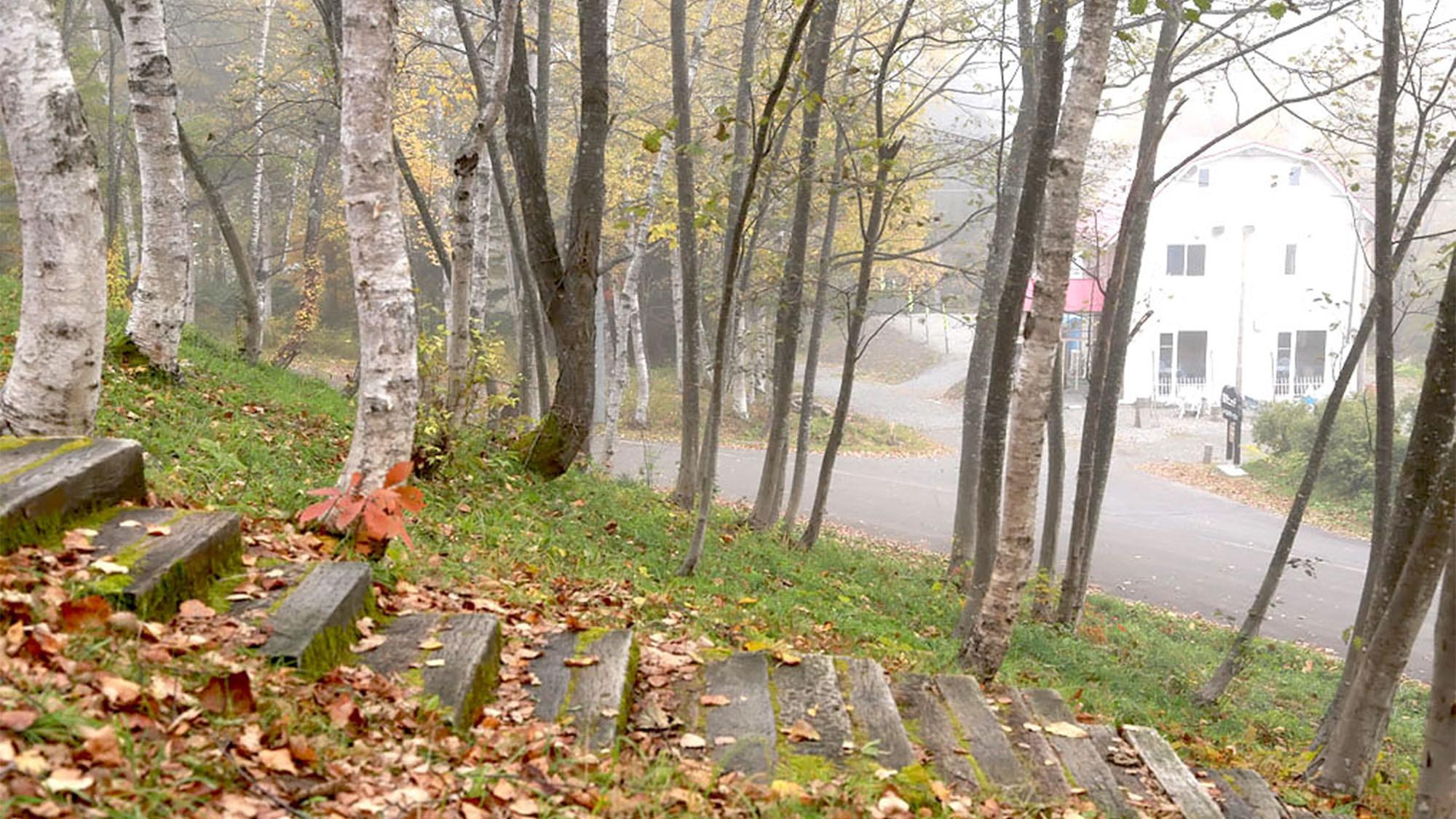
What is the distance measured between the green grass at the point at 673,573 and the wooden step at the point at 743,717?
0.50 m

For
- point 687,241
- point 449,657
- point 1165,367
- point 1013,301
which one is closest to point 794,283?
point 687,241

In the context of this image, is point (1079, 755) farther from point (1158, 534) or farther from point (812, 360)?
point (1158, 534)

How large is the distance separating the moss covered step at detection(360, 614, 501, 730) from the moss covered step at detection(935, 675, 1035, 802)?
1.85 metres

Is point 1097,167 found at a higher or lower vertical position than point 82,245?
higher

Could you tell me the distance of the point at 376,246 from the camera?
5.05 meters

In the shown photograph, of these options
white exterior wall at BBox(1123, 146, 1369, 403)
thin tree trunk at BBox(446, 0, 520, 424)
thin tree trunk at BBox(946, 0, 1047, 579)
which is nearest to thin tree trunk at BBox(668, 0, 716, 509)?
thin tree trunk at BBox(446, 0, 520, 424)

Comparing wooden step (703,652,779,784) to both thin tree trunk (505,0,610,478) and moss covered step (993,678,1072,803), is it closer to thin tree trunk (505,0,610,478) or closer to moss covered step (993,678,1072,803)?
moss covered step (993,678,1072,803)

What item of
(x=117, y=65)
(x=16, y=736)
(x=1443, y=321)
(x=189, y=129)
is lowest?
(x=16, y=736)

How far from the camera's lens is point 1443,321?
5.51 meters

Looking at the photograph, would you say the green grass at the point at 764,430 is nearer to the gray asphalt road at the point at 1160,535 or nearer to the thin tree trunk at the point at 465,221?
the gray asphalt road at the point at 1160,535

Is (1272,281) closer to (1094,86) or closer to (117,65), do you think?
(1094,86)

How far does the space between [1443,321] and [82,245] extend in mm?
7013

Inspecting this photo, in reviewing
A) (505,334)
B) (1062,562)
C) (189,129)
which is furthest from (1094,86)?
(505,334)

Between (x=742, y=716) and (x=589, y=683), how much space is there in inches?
22.7
